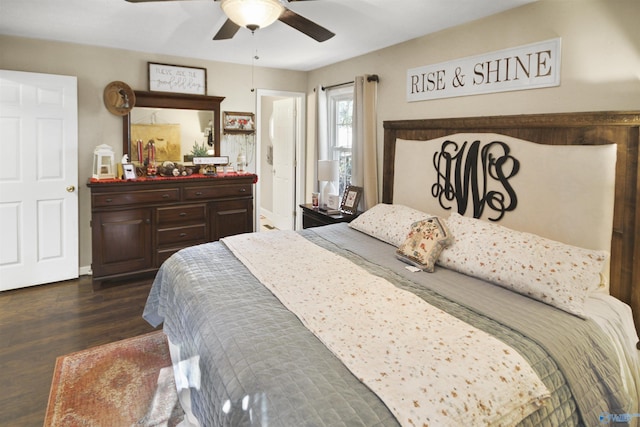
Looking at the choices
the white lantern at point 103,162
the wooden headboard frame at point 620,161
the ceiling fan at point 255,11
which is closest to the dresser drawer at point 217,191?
the white lantern at point 103,162

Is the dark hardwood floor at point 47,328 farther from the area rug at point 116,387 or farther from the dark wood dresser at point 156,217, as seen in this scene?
the dark wood dresser at point 156,217

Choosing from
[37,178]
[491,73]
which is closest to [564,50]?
[491,73]

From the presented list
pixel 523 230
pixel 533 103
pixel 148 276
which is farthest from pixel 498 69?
pixel 148 276

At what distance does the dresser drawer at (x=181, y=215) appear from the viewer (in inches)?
161

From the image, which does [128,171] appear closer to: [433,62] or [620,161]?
[433,62]

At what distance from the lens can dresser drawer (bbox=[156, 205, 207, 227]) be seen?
4098 millimetres

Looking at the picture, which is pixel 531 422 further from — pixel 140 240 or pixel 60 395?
pixel 140 240

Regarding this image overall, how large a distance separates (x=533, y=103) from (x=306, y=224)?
8.31ft

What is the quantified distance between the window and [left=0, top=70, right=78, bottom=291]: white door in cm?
269

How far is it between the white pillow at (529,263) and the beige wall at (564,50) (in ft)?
2.86

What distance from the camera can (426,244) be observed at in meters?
2.42

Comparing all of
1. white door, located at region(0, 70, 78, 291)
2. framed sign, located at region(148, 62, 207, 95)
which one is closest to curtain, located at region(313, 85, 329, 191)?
framed sign, located at region(148, 62, 207, 95)

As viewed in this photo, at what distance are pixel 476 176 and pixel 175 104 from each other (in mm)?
3320

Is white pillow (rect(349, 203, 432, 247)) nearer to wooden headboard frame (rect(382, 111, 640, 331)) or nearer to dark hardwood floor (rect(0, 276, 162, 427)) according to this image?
wooden headboard frame (rect(382, 111, 640, 331))
